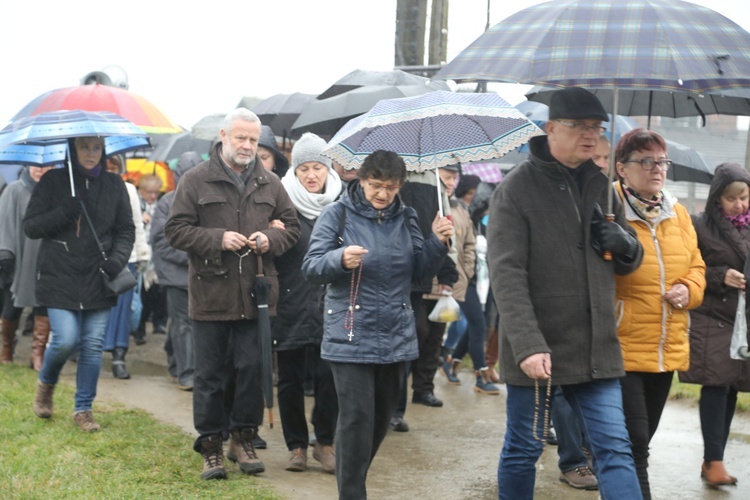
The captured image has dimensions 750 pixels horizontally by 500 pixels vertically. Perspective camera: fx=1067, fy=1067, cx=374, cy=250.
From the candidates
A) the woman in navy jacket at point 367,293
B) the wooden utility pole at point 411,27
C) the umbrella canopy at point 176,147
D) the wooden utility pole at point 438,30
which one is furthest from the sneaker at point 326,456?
the wooden utility pole at point 438,30

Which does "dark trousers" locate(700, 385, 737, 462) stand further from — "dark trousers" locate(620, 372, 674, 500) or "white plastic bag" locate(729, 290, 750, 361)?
"dark trousers" locate(620, 372, 674, 500)

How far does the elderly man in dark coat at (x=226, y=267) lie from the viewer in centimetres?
620

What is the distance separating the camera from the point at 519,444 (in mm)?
4680

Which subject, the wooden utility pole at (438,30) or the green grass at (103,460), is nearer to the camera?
the green grass at (103,460)

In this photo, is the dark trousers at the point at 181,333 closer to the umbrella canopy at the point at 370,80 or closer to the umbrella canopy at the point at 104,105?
the umbrella canopy at the point at 104,105

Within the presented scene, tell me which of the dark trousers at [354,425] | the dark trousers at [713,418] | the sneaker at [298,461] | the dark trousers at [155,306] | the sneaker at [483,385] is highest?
the dark trousers at [354,425]

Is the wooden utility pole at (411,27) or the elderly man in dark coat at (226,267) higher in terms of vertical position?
the wooden utility pole at (411,27)

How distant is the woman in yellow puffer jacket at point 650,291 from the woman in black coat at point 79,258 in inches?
147

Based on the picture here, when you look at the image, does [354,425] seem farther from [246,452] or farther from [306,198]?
[306,198]

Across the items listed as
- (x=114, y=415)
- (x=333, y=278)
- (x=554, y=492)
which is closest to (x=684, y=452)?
(x=554, y=492)

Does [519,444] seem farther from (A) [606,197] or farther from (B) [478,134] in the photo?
(B) [478,134]

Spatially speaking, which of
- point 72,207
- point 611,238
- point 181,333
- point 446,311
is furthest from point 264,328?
point 181,333

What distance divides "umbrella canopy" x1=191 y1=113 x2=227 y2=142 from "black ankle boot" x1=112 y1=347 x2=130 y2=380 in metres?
3.01

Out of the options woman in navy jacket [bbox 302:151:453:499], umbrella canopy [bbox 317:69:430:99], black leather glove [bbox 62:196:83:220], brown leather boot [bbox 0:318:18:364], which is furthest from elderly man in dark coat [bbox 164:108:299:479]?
brown leather boot [bbox 0:318:18:364]
